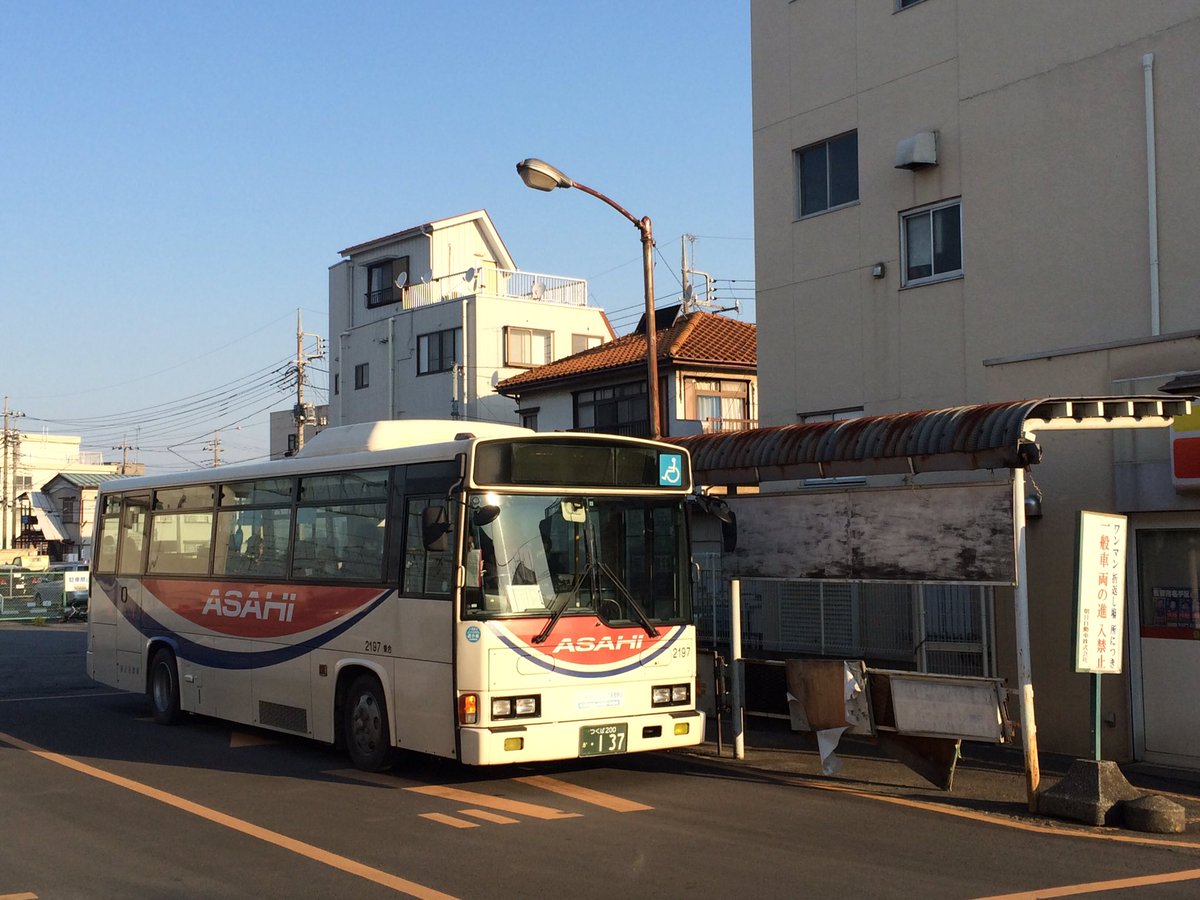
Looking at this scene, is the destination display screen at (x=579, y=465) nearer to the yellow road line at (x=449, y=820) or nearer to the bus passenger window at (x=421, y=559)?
the bus passenger window at (x=421, y=559)

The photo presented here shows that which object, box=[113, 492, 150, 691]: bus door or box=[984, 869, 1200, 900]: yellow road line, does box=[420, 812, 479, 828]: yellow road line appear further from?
box=[113, 492, 150, 691]: bus door

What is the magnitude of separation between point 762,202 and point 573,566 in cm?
983

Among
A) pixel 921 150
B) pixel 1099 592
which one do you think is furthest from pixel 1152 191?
pixel 1099 592

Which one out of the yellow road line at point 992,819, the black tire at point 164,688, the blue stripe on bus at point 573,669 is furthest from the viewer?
the black tire at point 164,688

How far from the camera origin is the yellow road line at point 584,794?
1040 cm

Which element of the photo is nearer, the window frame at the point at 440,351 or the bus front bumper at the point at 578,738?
the bus front bumper at the point at 578,738

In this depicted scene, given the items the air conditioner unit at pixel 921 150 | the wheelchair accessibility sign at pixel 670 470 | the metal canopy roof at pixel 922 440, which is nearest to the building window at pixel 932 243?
the air conditioner unit at pixel 921 150

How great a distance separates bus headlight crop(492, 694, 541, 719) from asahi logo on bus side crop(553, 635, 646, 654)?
0.46 meters

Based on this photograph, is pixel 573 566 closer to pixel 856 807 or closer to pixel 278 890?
pixel 856 807

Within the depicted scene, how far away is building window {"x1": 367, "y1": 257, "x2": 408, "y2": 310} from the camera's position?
51469 millimetres

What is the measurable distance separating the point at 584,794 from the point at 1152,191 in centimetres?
862

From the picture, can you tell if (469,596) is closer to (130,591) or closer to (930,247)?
(130,591)

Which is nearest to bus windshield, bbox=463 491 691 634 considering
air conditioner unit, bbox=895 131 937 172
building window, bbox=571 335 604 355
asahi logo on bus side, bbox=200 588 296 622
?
asahi logo on bus side, bbox=200 588 296 622

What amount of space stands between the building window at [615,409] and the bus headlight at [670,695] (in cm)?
2394
